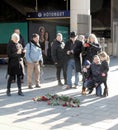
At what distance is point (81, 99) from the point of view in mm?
10328

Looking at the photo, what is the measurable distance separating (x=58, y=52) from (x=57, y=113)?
4.13 metres

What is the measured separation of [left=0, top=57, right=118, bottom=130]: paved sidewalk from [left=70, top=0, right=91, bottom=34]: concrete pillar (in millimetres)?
5942

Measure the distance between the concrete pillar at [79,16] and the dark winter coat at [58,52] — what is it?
15.7 ft

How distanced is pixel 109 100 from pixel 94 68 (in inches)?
45.4

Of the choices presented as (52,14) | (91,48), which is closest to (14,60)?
(91,48)

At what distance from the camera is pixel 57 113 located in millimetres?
8641

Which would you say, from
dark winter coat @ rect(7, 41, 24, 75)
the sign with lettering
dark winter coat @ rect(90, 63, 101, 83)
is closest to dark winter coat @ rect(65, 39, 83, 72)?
dark winter coat @ rect(90, 63, 101, 83)

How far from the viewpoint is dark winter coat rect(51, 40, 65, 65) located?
491 inches

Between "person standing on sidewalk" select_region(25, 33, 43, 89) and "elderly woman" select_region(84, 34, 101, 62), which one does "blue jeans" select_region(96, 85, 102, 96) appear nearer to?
"elderly woman" select_region(84, 34, 101, 62)

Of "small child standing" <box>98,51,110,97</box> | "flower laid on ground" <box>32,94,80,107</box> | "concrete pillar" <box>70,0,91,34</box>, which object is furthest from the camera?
"concrete pillar" <box>70,0,91,34</box>

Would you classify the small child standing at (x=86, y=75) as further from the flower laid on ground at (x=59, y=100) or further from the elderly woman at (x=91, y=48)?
the flower laid on ground at (x=59, y=100)

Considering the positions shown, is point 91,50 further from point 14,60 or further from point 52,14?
point 52,14

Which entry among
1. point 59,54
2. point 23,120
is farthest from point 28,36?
point 23,120

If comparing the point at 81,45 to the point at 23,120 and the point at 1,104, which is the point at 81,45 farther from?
the point at 23,120
